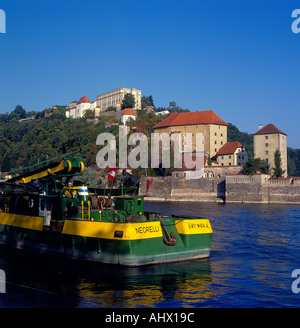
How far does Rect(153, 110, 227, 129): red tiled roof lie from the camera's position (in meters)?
116

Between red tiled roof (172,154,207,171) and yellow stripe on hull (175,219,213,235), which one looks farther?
red tiled roof (172,154,207,171)

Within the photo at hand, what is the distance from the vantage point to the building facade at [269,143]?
94.4 meters

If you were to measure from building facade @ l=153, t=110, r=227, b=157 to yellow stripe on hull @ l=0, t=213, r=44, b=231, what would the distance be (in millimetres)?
84203

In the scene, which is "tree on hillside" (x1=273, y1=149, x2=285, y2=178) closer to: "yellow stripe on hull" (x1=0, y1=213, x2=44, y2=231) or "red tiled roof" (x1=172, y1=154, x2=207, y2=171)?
"red tiled roof" (x1=172, y1=154, x2=207, y2=171)

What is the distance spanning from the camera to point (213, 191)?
286 ft

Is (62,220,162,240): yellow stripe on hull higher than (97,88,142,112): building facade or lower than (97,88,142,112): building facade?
lower

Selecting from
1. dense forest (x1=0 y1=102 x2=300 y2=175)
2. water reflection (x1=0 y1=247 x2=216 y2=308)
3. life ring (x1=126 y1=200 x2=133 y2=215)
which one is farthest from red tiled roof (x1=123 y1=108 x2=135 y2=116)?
water reflection (x1=0 y1=247 x2=216 y2=308)

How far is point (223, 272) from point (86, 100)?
16096cm

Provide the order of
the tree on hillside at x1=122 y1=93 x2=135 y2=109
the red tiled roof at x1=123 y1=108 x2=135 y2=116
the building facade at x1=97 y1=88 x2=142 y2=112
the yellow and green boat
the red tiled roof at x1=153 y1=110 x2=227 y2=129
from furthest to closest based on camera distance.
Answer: the building facade at x1=97 y1=88 x2=142 y2=112 < the tree on hillside at x1=122 y1=93 x2=135 y2=109 < the red tiled roof at x1=123 y1=108 x2=135 y2=116 < the red tiled roof at x1=153 y1=110 x2=227 y2=129 < the yellow and green boat

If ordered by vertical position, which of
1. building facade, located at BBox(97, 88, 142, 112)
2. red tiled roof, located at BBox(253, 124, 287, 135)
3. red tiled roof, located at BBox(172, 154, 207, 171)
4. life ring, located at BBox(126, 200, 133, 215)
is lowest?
life ring, located at BBox(126, 200, 133, 215)

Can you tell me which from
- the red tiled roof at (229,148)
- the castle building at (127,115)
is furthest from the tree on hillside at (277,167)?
the castle building at (127,115)
